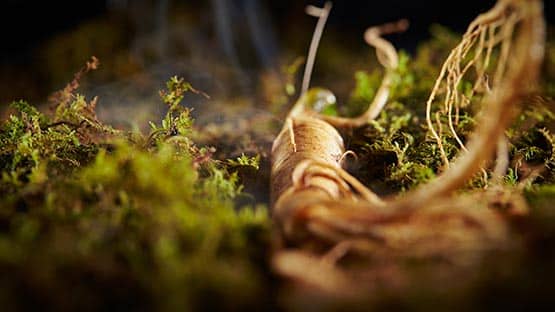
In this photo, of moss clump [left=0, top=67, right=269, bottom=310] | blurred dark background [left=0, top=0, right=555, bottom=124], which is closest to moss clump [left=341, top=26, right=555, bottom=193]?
moss clump [left=0, top=67, right=269, bottom=310]

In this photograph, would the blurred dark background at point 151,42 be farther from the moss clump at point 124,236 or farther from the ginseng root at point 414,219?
the ginseng root at point 414,219

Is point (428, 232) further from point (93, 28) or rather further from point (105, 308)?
point (93, 28)

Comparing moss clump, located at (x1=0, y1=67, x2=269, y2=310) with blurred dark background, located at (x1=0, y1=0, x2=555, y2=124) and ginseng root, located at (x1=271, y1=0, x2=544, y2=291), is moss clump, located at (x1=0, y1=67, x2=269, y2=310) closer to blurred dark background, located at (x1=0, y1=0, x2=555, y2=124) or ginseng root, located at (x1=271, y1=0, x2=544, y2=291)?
ginseng root, located at (x1=271, y1=0, x2=544, y2=291)

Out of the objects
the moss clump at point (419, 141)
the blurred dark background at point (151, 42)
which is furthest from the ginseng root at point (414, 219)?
the blurred dark background at point (151, 42)

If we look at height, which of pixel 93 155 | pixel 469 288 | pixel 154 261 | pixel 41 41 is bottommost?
pixel 469 288

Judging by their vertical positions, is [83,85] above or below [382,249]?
above

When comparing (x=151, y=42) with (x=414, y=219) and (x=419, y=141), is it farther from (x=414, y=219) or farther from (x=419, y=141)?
(x=414, y=219)

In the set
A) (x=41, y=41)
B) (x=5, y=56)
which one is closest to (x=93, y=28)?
(x=41, y=41)

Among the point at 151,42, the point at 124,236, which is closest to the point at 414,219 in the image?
the point at 124,236
